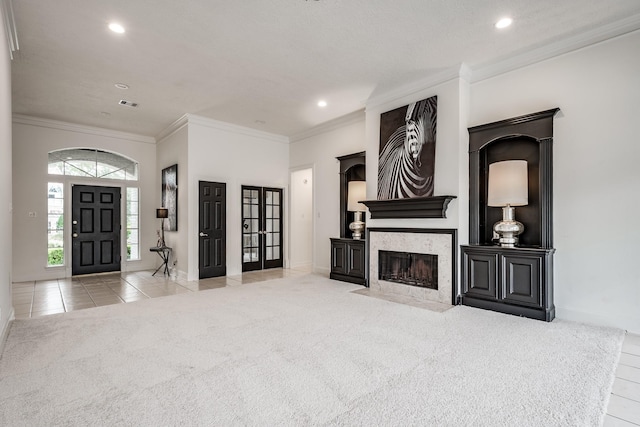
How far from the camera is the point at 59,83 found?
479 centimetres

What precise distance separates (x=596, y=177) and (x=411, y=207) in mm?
2075

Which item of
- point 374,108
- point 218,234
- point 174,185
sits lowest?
point 218,234

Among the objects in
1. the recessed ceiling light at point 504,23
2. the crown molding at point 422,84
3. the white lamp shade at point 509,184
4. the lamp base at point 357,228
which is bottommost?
the lamp base at point 357,228

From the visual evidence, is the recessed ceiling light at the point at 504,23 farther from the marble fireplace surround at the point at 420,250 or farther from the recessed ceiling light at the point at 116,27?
the recessed ceiling light at the point at 116,27

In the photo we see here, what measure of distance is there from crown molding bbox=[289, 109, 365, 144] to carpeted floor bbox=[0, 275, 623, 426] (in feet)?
12.3

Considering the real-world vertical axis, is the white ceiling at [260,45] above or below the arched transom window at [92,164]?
above

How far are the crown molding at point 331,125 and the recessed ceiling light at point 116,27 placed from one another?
152 inches

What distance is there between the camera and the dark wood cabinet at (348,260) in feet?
18.8

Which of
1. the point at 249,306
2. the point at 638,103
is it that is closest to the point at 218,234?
the point at 249,306

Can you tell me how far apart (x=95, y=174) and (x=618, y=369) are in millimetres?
8696

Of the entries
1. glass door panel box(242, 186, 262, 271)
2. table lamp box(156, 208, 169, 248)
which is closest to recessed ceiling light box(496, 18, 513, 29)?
glass door panel box(242, 186, 262, 271)

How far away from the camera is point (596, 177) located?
11.6ft

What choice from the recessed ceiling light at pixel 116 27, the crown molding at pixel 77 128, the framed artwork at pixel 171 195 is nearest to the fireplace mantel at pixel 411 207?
the recessed ceiling light at pixel 116 27

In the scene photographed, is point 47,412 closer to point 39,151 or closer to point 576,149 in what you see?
point 576,149
